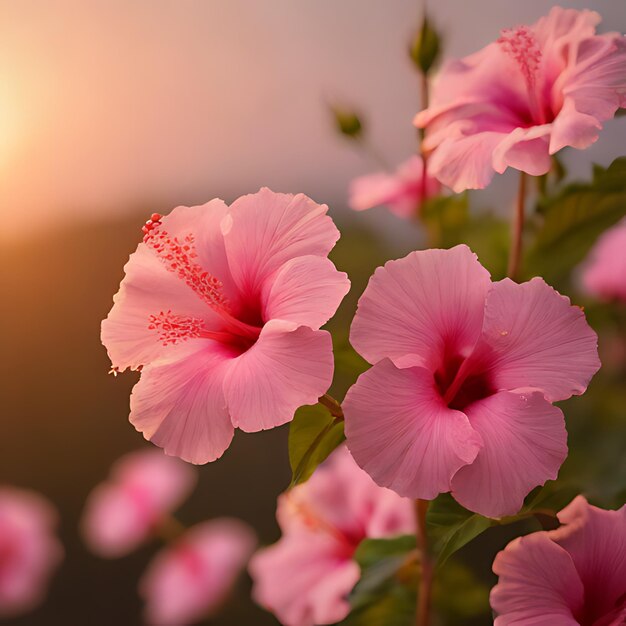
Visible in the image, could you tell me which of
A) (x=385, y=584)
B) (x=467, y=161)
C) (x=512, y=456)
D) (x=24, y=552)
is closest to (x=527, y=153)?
(x=467, y=161)

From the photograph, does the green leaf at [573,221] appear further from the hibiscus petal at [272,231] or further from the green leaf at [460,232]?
the hibiscus petal at [272,231]

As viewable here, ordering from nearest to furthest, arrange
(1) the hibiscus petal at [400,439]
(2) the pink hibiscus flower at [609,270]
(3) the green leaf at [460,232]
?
1. (1) the hibiscus petal at [400,439]
2. (3) the green leaf at [460,232]
3. (2) the pink hibiscus flower at [609,270]

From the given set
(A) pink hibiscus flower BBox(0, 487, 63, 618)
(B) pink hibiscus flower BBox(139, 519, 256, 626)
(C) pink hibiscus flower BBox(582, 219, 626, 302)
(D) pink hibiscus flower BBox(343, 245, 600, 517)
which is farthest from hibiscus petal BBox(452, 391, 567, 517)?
(A) pink hibiscus flower BBox(0, 487, 63, 618)

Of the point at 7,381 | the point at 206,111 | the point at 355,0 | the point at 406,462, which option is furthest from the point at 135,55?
the point at 406,462

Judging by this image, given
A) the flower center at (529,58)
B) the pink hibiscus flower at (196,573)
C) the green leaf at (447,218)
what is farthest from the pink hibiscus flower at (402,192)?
the pink hibiscus flower at (196,573)

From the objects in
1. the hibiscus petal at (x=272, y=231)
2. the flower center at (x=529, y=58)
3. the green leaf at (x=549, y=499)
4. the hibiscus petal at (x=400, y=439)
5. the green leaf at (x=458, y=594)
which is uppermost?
the flower center at (x=529, y=58)

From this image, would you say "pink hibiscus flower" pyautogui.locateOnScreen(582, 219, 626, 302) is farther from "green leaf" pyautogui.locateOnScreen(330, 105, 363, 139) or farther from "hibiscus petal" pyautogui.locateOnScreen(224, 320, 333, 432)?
"hibiscus petal" pyautogui.locateOnScreen(224, 320, 333, 432)
